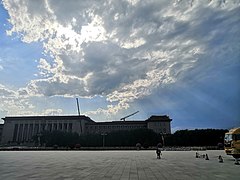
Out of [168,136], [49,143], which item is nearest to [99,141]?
[49,143]

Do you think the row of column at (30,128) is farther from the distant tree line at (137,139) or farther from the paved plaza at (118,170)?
the paved plaza at (118,170)

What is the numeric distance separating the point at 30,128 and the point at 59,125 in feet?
58.2

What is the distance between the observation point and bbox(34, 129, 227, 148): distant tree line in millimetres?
90562

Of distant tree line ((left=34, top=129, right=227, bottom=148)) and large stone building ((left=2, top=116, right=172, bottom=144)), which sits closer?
distant tree line ((left=34, top=129, right=227, bottom=148))

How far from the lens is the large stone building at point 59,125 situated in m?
130

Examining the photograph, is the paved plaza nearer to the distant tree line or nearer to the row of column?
the distant tree line

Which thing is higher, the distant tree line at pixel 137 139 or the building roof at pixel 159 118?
the building roof at pixel 159 118

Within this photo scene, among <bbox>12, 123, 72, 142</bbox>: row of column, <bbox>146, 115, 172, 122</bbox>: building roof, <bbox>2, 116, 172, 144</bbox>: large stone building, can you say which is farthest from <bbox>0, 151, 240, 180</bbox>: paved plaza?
<bbox>12, 123, 72, 142</bbox>: row of column

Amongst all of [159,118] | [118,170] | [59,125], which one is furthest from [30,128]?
[118,170]

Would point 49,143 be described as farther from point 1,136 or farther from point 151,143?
point 1,136

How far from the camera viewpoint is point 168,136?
3730 inches

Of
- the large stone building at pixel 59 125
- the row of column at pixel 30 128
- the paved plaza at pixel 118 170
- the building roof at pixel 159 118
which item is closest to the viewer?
the paved plaza at pixel 118 170

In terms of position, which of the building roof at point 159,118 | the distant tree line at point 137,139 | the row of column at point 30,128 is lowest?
the distant tree line at point 137,139

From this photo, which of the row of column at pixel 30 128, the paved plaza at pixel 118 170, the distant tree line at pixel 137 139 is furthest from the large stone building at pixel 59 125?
the paved plaza at pixel 118 170
